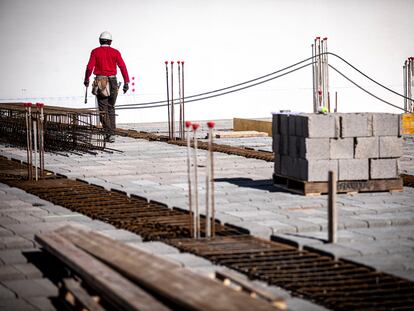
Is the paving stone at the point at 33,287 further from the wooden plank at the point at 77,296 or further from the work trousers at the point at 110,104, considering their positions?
the work trousers at the point at 110,104

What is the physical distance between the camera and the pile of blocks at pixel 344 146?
464 inches

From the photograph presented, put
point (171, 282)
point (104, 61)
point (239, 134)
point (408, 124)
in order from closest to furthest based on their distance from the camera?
point (171, 282), point (104, 61), point (239, 134), point (408, 124)

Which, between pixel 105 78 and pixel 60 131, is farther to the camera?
pixel 105 78

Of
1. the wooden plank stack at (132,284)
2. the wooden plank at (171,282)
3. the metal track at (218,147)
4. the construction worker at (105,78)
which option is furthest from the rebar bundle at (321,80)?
the wooden plank at (171,282)

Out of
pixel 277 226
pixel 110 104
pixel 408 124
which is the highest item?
pixel 110 104

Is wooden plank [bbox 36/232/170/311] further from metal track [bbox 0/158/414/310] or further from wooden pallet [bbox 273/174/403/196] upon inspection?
wooden pallet [bbox 273/174/403/196]

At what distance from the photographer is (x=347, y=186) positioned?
12.0 meters

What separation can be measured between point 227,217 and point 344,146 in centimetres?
243

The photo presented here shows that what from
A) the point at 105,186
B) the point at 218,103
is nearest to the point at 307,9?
the point at 218,103

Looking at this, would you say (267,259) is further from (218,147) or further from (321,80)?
(321,80)

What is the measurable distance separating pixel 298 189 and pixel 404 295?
5433 mm

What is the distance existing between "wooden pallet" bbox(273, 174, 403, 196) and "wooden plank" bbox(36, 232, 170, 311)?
190 inches

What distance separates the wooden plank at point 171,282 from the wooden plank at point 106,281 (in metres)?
0.06

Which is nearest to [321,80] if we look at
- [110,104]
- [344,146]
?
[110,104]
